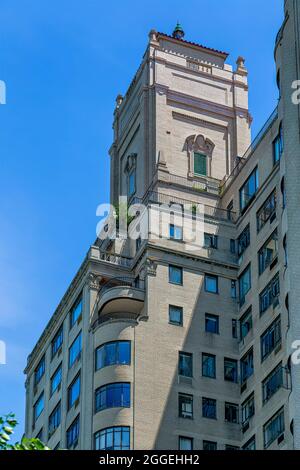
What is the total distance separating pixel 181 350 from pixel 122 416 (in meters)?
6.63

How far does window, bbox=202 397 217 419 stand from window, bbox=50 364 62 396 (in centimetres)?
1245

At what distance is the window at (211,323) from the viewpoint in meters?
91.5

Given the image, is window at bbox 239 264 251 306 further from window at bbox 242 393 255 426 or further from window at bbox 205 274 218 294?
window at bbox 242 393 255 426

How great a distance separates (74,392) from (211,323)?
32.5 ft

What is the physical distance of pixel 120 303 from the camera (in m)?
91.2

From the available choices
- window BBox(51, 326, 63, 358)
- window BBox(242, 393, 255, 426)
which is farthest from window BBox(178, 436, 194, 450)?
window BBox(51, 326, 63, 358)

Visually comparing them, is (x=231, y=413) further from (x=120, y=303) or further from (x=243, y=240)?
(x=243, y=240)

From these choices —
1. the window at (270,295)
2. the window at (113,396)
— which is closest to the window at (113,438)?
the window at (113,396)

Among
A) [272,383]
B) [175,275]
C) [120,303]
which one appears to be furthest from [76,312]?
[272,383]

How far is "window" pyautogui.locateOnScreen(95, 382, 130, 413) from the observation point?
86125mm

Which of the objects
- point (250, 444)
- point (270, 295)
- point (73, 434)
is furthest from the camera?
point (73, 434)
